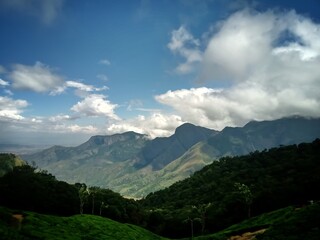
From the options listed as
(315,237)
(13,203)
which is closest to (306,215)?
(315,237)

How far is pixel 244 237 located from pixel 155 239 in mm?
34265

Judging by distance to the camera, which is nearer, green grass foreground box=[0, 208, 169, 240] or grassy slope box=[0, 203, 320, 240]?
grassy slope box=[0, 203, 320, 240]

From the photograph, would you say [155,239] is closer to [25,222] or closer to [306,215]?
[25,222]

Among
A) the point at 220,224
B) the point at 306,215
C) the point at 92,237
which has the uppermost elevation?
the point at 306,215

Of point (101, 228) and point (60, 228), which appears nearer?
point (60, 228)

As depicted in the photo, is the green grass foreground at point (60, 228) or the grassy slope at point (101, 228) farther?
the green grass foreground at point (60, 228)

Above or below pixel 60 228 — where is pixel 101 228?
below

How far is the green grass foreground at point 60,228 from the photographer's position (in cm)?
7269

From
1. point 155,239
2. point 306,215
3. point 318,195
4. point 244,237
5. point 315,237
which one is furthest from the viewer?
point 318,195

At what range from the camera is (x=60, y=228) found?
8638 centimetres

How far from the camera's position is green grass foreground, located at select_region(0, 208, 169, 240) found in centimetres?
7269

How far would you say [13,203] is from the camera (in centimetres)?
19375

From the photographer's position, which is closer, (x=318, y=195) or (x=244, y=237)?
(x=244, y=237)

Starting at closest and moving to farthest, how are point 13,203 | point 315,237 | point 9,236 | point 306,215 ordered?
point 315,237 → point 9,236 → point 306,215 → point 13,203
